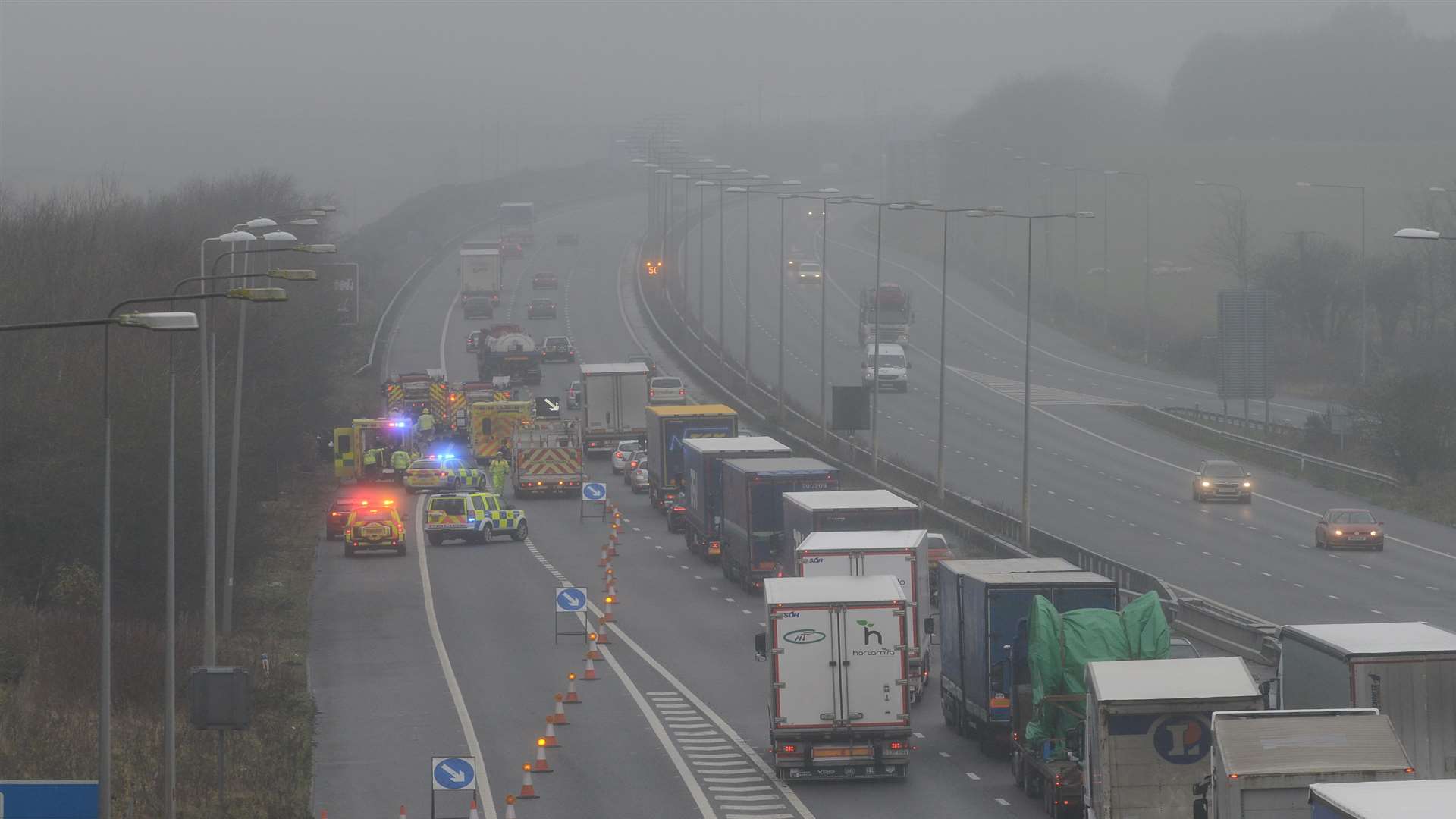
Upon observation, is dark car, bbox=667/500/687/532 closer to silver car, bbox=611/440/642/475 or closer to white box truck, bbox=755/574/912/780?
silver car, bbox=611/440/642/475

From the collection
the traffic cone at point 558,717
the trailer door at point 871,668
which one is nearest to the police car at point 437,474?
the traffic cone at point 558,717

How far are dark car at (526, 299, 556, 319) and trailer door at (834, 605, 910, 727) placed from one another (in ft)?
298

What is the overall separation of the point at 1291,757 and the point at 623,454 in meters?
52.1

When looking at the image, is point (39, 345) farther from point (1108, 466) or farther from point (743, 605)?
point (1108, 466)

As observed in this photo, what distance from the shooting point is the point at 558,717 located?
30.8m

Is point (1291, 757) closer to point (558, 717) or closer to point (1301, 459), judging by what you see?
point (558, 717)

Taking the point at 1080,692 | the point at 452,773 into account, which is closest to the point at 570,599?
the point at 1080,692

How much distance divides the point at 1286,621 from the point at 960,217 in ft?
404

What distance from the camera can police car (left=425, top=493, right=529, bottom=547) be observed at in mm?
54094

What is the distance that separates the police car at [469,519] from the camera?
54.1m

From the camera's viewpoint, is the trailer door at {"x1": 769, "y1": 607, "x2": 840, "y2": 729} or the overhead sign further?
the trailer door at {"x1": 769, "y1": 607, "x2": 840, "y2": 729}

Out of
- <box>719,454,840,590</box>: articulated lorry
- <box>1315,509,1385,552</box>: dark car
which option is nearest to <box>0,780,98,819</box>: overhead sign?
<box>719,454,840,590</box>: articulated lorry

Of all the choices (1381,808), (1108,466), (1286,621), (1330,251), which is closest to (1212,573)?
(1286,621)

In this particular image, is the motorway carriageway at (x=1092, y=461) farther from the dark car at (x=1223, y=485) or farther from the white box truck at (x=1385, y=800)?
the white box truck at (x=1385, y=800)
